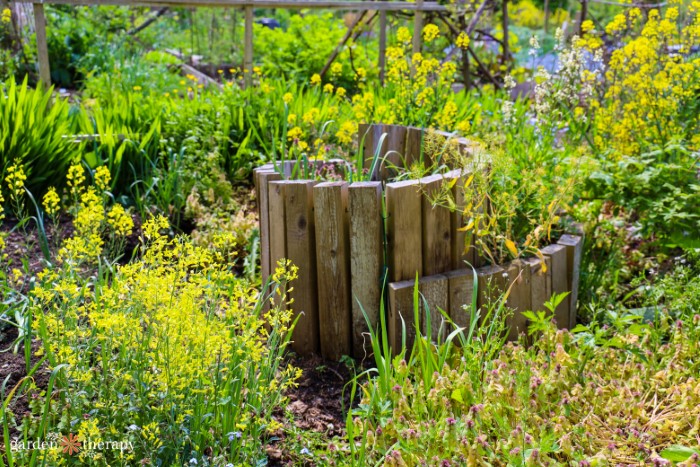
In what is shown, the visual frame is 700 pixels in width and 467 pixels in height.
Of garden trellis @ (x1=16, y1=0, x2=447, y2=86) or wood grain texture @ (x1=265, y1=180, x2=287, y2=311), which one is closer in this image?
wood grain texture @ (x1=265, y1=180, x2=287, y2=311)

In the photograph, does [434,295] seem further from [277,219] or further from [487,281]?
[277,219]

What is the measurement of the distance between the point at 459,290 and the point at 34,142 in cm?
256

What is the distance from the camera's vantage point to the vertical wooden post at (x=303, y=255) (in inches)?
125

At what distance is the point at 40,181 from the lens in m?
4.38

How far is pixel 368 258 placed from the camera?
10.5ft

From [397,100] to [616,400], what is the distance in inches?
106

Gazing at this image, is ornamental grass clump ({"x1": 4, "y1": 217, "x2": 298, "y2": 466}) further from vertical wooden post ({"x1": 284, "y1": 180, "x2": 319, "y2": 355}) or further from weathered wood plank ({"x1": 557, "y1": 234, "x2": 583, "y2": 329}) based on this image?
weathered wood plank ({"x1": 557, "y1": 234, "x2": 583, "y2": 329})

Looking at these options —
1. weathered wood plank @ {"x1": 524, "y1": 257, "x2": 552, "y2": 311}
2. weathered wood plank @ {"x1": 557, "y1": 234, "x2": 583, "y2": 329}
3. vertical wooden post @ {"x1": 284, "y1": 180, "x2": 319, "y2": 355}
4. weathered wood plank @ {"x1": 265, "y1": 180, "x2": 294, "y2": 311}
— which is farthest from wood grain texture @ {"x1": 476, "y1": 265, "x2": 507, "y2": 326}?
weathered wood plank @ {"x1": 265, "y1": 180, "x2": 294, "y2": 311}

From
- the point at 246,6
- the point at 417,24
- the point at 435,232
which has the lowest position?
the point at 435,232

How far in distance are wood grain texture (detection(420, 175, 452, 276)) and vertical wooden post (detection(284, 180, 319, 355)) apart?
476mm

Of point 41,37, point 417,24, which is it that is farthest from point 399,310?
point 417,24

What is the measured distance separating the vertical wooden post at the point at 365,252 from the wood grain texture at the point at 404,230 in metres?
0.05

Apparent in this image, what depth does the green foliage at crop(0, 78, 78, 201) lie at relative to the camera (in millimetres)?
4230

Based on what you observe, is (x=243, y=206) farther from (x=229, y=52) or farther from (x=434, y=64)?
(x=229, y=52)
